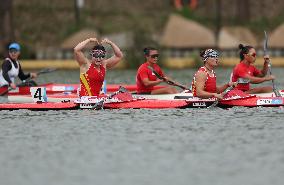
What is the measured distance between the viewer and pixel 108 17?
77188mm

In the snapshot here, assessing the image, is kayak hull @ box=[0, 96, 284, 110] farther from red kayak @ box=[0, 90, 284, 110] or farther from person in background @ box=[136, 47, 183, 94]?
person in background @ box=[136, 47, 183, 94]

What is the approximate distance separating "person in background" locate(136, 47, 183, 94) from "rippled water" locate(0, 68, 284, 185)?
104 inches

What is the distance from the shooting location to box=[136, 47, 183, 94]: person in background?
31.1 metres

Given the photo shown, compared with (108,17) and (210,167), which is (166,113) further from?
(108,17)

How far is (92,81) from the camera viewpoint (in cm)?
2819

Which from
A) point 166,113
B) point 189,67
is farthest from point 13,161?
point 189,67

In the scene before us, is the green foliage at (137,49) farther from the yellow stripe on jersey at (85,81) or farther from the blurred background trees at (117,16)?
the yellow stripe on jersey at (85,81)

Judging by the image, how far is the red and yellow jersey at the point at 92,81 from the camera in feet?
92.4

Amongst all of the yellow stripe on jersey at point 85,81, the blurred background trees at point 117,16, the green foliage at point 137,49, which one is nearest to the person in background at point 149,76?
the yellow stripe on jersey at point 85,81

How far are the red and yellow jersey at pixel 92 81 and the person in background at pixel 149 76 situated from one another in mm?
2858

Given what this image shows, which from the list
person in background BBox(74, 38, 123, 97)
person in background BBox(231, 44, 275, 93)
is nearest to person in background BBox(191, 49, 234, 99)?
person in background BBox(231, 44, 275, 93)

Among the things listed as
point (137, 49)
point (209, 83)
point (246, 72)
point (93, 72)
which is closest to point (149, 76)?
point (246, 72)

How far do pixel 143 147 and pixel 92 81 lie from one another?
7.86m

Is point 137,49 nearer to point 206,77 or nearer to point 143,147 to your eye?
point 206,77
